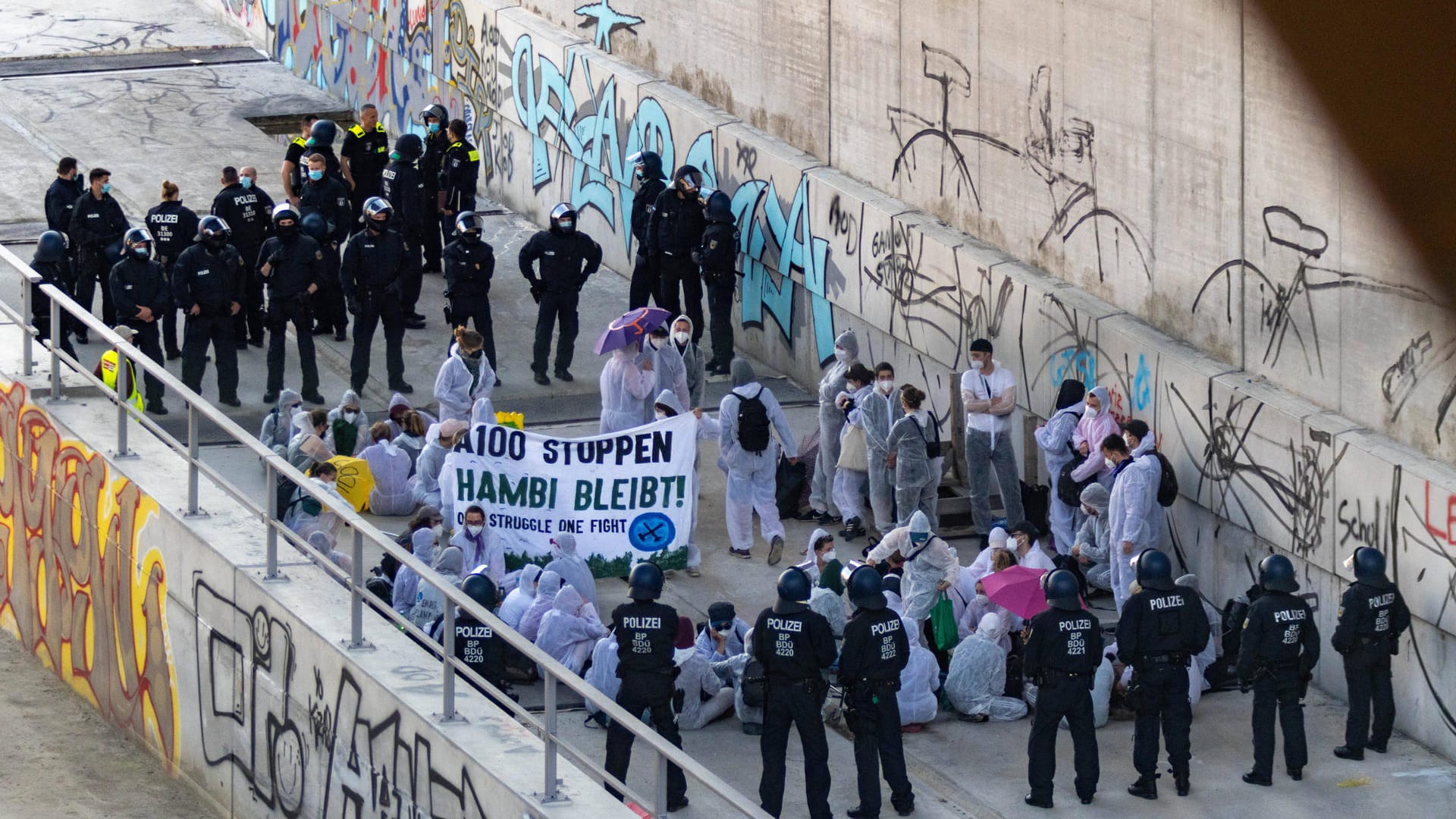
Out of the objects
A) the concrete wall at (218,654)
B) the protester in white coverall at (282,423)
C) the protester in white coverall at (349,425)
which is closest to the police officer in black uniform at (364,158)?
the protester in white coverall at (349,425)

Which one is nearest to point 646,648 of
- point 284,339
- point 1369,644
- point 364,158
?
point 1369,644

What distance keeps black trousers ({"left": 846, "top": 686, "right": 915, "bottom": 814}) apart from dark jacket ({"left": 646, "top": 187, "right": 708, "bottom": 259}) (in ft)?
30.8

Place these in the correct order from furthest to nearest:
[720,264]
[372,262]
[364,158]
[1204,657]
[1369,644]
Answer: [364,158]
[720,264]
[372,262]
[1204,657]
[1369,644]

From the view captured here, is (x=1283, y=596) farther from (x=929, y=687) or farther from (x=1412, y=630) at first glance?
(x=929, y=687)

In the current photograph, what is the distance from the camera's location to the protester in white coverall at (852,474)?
1667 centimetres

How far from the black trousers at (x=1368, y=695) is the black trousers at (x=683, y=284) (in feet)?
30.4

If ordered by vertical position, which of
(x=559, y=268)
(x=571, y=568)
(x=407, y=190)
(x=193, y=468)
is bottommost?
(x=571, y=568)

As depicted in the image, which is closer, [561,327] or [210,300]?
[210,300]

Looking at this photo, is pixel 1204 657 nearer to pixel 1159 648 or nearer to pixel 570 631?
pixel 1159 648

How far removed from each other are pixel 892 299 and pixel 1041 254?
6.69 ft

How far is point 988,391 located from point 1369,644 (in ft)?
15.6

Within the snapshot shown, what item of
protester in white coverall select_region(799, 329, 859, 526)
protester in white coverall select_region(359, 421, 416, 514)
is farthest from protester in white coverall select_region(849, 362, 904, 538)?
protester in white coverall select_region(359, 421, 416, 514)

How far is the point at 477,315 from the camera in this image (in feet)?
65.5

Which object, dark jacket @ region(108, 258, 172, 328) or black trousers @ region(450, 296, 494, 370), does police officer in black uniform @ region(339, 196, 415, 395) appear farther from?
dark jacket @ region(108, 258, 172, 328)
